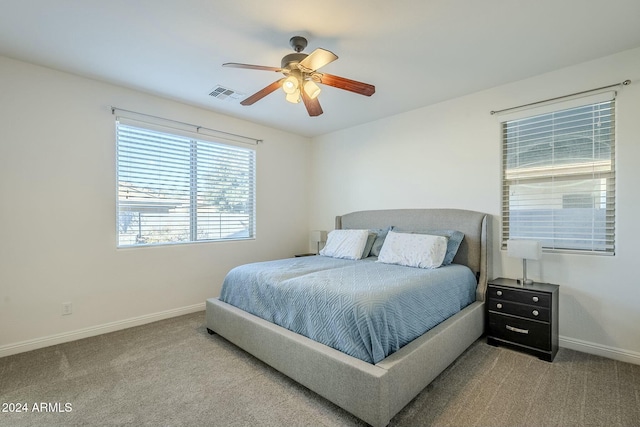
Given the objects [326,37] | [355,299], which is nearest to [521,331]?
[355,299]

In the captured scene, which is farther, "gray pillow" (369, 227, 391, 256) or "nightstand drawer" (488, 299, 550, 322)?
"gray pillow" (369, 227, 391, 256)

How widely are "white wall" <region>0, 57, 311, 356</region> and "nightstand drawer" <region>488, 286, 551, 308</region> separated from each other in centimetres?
339

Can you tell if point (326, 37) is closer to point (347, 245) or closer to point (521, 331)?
point (347, 245)

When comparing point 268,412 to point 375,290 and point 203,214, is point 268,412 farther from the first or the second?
point 203,214

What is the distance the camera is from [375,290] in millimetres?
2008

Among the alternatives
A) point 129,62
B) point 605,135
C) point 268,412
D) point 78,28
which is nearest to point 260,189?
point 129,62

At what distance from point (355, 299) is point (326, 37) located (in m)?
1.95

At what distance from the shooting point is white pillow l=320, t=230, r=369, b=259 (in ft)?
11.7

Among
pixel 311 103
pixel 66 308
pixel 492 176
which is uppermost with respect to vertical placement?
pixel 311 103

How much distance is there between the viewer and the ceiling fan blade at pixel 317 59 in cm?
195

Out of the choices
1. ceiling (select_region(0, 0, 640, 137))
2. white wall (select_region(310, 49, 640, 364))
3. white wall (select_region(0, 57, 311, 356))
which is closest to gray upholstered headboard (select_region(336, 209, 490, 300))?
white wall (select_region(310, 49, 640, 364))

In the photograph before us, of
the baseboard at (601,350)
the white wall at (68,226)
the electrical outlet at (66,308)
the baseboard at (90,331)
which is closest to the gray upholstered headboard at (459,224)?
the baseboard at (601,350)

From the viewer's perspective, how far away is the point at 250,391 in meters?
2.04

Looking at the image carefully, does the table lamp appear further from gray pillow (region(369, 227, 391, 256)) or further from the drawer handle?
gray pillow (region(369, 227, 391, 256))
